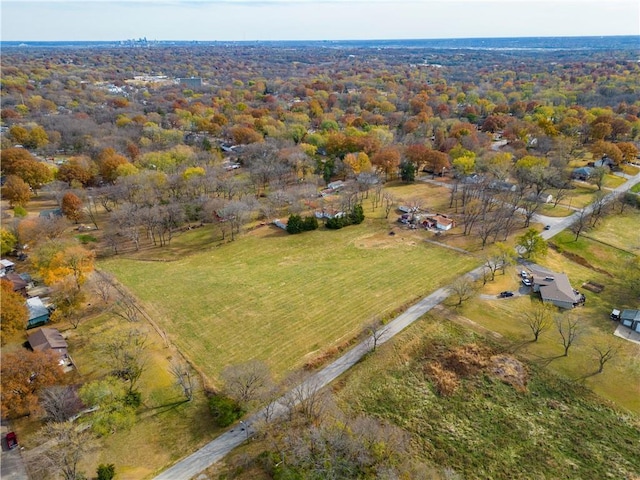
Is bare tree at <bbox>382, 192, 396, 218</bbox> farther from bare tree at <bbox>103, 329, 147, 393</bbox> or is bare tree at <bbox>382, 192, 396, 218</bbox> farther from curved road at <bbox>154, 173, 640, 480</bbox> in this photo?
bare tree at <bbox>103, 329, 147, 393</bbox>

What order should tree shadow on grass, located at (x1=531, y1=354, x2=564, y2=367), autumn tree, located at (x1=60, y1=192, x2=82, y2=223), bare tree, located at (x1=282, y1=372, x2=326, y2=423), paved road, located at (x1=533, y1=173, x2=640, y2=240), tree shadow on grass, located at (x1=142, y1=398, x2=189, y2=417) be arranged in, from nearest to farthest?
bare tree, located at (x1=282, y1=372, x2=326, y2=423) < tree shadow on grass, located at (x1=142, y1=398, x2=189, y2=417) < tree shadow on grass, located at (x1=531, y1=354, x2=564, y2=367) < paved road, located at (x1=533, y1=173, x2=640, y2=240) < autumn tree, located at (x1=60, y1=192, x2=82, y2=223)

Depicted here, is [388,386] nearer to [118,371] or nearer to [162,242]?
[118,371]

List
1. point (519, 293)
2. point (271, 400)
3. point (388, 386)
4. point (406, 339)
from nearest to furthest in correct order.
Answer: point (271, 400) → point (388, 386) → point (406, 339) → point (519, 293)

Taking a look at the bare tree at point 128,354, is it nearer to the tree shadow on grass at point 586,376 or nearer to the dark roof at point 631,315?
the tree shadow on grass at point 586,376

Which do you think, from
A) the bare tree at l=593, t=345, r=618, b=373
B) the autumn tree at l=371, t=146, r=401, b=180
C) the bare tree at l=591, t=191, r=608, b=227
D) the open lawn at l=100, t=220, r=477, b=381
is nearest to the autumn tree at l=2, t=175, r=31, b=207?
the open lawn at l=100, t=220, r=477, b=381

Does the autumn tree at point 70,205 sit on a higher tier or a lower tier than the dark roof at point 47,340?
higher

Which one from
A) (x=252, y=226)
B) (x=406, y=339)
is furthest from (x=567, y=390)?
(x=252, y=226)

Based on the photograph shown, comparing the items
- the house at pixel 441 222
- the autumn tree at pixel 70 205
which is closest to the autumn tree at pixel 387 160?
the house at pixel 441 222
